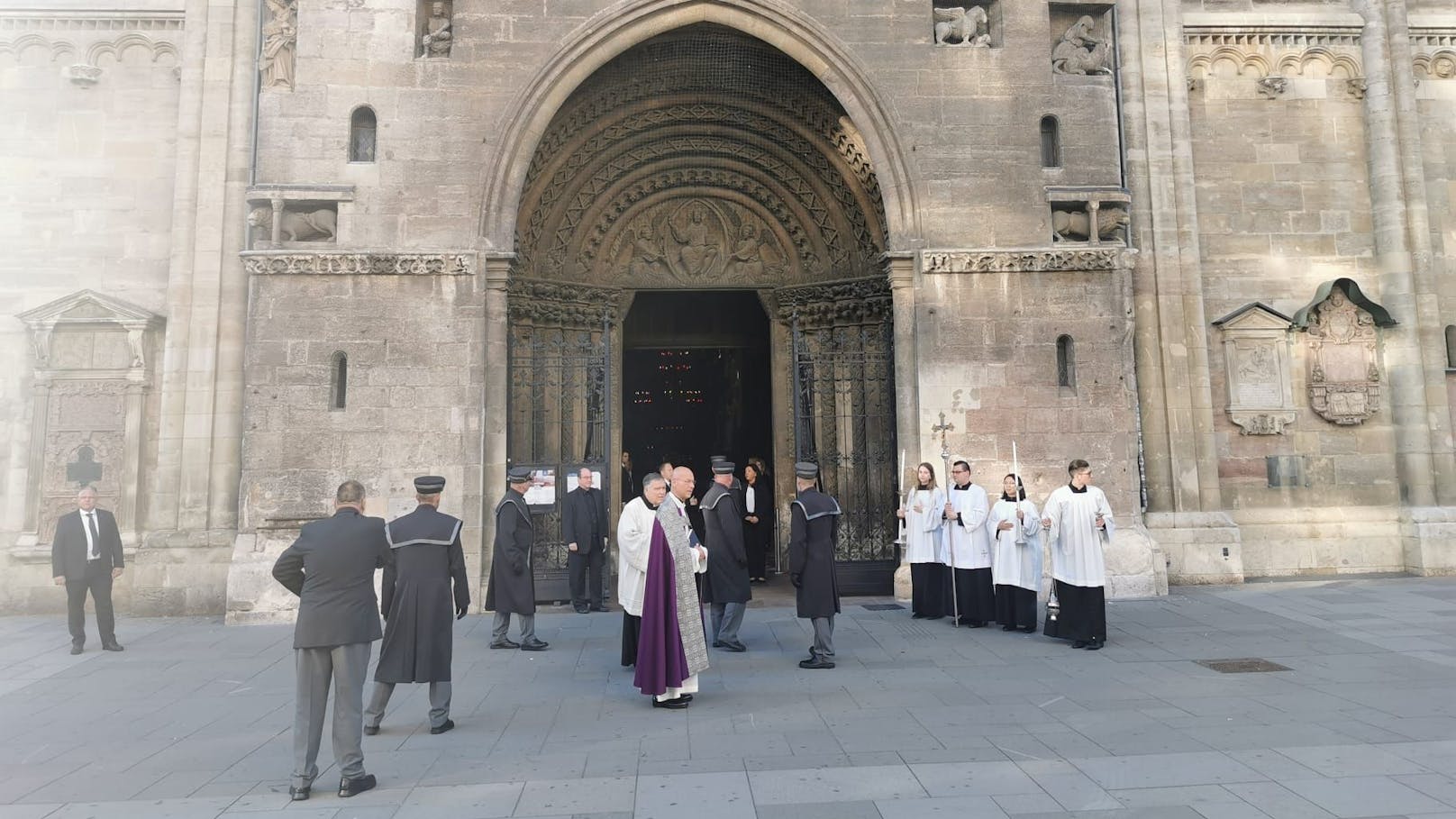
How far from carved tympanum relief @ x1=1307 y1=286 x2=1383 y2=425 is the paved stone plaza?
437cm

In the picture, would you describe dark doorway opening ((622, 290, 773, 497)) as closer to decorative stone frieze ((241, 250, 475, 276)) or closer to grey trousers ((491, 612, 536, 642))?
decorative stone frieze ((241, 250, 475, 276))

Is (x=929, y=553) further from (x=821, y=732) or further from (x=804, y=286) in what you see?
(x=804, y=286)

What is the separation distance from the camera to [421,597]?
5652 millimetres

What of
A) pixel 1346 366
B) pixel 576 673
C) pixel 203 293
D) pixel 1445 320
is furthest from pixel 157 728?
pixel 1445 320

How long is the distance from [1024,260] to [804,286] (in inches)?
151

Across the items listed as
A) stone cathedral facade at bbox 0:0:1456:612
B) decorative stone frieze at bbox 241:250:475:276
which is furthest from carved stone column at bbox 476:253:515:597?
decorative stone frieze at bbox 241:250:475:276

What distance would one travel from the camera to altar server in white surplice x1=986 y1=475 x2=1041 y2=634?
8.92 meters

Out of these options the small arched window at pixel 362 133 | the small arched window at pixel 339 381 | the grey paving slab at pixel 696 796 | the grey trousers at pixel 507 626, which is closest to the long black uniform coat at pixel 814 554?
the grey paving slab at pixel 696 796

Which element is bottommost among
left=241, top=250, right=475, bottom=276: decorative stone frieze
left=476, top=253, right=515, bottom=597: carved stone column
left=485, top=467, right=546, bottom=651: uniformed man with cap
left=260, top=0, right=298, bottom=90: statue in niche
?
left=485, top=467, right=546, bottom=651: uniformed man with cap

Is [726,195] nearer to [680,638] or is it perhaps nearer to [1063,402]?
[1063,402]

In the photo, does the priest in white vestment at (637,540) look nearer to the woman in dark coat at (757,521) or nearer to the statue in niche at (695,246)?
the woman in dark coat at (757,521)

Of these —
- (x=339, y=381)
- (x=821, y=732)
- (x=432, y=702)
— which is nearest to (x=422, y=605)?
(x=432, y=702)

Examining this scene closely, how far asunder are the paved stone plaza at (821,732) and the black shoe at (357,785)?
6cm

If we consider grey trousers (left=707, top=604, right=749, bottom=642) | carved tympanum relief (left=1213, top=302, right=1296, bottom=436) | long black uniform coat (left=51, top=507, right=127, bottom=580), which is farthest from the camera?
carved tympanum relief (left=1213, top=302, right=1296, bottom=436)
